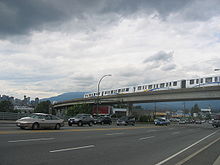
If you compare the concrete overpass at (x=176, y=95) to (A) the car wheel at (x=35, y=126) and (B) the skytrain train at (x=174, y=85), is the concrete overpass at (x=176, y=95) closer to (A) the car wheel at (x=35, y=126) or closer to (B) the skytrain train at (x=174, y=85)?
(B) the skytrain train at (x=174, y=85)

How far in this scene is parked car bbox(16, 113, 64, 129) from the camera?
1959 centimetres

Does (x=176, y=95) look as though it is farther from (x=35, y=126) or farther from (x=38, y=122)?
(x=35, y=126)

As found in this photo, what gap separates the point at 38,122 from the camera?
802 inches

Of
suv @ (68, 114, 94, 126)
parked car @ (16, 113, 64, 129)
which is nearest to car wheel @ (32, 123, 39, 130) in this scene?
parked car @ (16, 113, 64, 129)

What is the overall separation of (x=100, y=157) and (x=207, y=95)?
44.2 m

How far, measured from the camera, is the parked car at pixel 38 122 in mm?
19594

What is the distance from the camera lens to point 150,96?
61562 mm

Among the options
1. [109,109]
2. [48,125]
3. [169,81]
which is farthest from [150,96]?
[48,125]

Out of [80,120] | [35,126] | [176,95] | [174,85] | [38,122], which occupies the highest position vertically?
[174,85]

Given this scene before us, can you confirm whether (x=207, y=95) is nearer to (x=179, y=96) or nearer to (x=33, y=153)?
(x=179, y=96)

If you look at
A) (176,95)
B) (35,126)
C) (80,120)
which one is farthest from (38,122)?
(176,95)

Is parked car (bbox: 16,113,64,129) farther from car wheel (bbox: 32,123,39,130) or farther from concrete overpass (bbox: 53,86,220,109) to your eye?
concrete overpass (bbox: 53,86,220,109)

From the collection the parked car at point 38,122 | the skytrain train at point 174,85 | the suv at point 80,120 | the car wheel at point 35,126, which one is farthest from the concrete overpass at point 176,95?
the car wheel at point 35,126

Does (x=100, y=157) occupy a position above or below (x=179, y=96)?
below
